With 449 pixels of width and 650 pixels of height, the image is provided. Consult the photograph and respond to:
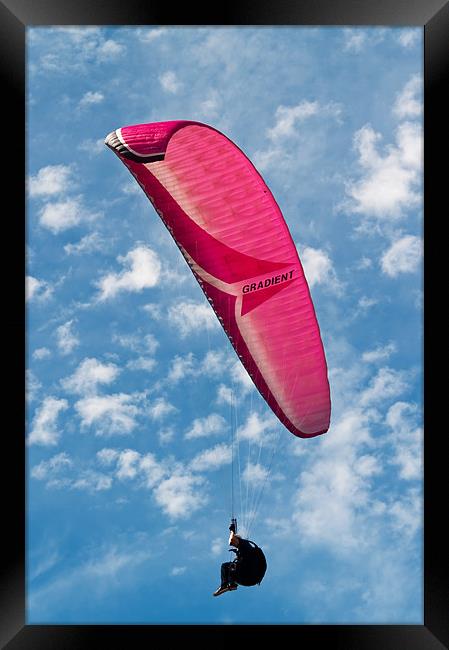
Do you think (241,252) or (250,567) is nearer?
(250,567)

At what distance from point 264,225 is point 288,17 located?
260cm

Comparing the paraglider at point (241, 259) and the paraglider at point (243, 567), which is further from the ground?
the paraglider at point (241, 259)

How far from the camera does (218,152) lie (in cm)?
1108

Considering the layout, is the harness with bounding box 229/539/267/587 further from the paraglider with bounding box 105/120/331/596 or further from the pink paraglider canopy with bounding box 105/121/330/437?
the pink paraglider canopy with bounding box 105/121/330/437
